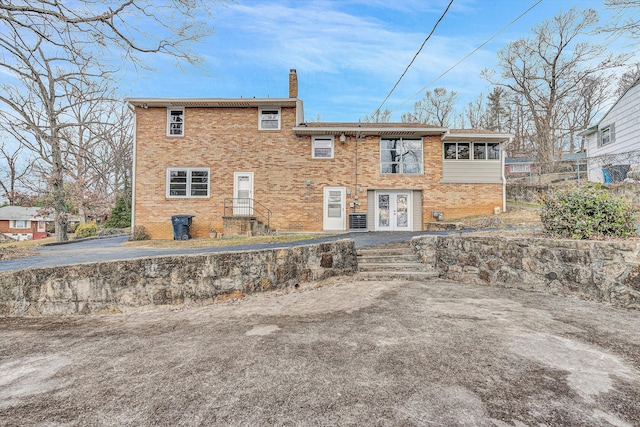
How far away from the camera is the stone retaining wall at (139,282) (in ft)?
13.5

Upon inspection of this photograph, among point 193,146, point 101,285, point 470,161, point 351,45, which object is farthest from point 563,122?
point 101,285

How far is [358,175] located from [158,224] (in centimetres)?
950

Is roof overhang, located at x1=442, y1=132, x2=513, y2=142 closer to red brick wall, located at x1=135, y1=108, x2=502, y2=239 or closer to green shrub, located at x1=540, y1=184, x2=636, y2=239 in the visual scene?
red brick wall, located at x1=135, y1=108, x2=502, y2=239

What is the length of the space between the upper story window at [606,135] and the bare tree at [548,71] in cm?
330

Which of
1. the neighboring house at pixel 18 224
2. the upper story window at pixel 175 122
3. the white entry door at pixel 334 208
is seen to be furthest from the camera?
the neighboring house at pixel 18 224

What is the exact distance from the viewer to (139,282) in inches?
171

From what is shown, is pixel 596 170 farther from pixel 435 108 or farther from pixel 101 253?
pixel 101 253

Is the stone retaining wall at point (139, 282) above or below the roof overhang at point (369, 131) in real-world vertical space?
below

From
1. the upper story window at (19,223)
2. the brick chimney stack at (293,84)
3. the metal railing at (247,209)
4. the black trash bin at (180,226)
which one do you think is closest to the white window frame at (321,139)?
the brick chimney stack at (293,84)

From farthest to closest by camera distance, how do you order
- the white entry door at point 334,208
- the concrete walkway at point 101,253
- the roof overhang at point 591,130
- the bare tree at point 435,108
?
the bare tree at point 435,108
the roof overhang at point 591,130
the white entry door at point 334,208
the concrete walkway at point 101,253

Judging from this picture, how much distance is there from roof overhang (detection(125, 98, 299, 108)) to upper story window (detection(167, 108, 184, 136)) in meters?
0.31

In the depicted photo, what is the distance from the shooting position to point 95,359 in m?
2.72

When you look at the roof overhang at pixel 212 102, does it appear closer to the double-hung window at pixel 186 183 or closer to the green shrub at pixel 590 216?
the double-hung window at pixel 186 183

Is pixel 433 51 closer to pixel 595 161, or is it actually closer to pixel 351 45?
pixel 351 45
